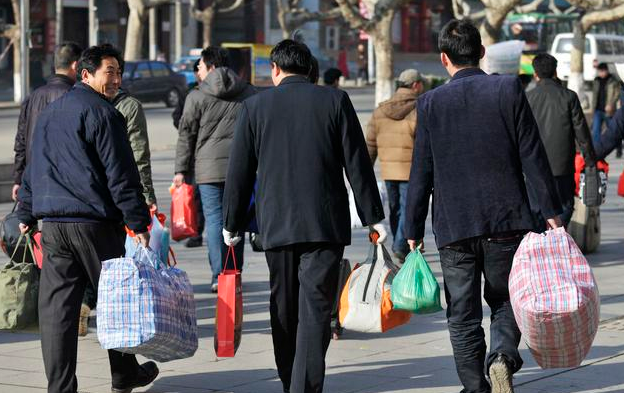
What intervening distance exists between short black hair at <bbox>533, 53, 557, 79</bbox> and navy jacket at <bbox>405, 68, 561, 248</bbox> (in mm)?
4762

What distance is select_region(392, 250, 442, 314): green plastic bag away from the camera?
21.5 ft

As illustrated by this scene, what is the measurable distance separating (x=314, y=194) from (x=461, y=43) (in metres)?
0.91

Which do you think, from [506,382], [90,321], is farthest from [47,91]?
[506,382]

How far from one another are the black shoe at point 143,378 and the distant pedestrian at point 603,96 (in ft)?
56.4

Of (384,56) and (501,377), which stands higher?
(501,377)

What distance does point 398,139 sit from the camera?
1159 cm

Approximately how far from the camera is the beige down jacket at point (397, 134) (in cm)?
1154

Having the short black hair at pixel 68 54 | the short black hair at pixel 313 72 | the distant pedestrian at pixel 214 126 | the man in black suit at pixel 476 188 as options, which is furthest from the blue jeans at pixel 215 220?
the man in black suit at pixel 476 188

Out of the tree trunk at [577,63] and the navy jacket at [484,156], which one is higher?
the navy jacket at [484,156]

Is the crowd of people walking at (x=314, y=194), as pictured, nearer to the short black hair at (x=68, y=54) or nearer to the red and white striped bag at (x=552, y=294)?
the red and white striped bag at (x=552, y=294)

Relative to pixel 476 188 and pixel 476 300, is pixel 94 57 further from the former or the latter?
pixel 476 300

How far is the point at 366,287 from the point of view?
23.8ft

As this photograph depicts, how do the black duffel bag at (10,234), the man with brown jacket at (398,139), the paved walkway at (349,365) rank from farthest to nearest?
the man with brown jacket at (398,139), the black duffel bag at (10,234), the paved walkway at (349,365)

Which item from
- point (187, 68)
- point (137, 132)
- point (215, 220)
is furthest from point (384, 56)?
point (137, 132)
